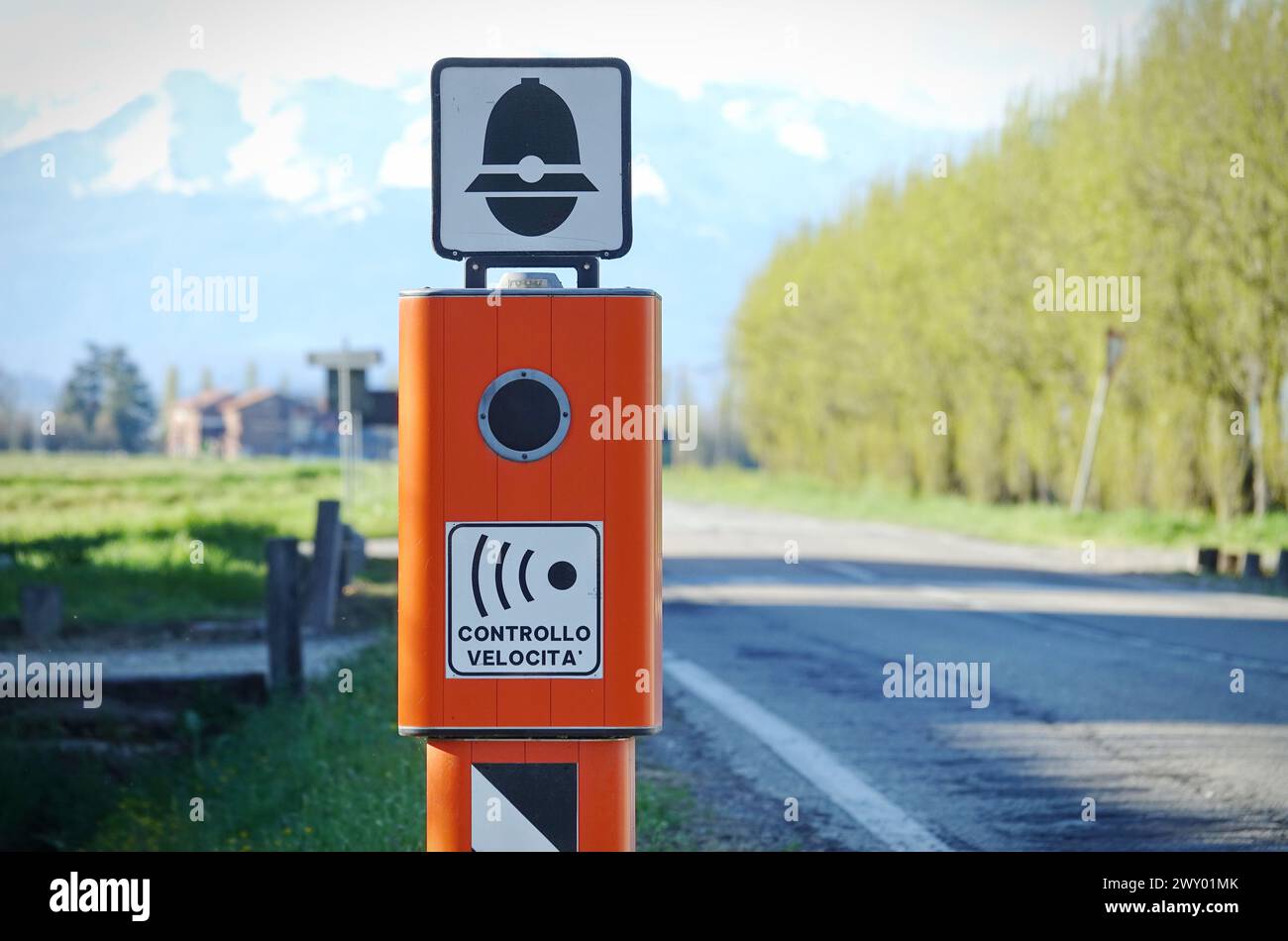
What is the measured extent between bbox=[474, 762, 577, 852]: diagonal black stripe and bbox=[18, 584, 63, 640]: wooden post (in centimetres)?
1075

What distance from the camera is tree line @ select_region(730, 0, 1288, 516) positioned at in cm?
2539

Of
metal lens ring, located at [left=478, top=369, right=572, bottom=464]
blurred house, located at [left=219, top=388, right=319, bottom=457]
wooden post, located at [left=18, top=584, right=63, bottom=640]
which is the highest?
blurred house, located at [left=219, top=388, right=319, bottom=457]

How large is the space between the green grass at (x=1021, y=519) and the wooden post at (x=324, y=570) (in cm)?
1368

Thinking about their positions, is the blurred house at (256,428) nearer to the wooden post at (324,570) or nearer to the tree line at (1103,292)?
the tree line at (1103,292)

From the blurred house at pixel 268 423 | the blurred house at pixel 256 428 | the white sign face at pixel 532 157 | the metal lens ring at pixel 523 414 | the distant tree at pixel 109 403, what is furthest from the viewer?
the blurred house at pixel 268 423

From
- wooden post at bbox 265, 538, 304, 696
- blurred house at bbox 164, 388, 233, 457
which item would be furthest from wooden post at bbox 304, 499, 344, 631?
blurred house at bbox 164, 388, 233, 457

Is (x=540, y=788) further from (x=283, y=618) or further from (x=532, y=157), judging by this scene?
(x=283, y=618)

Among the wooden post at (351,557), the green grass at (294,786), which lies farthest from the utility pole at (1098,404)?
the green grass at (294,786)

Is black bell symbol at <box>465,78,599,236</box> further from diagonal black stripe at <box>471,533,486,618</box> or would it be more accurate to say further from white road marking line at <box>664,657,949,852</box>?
white road marking line at <box>664,657,949,852</box>

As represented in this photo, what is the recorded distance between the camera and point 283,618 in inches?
372

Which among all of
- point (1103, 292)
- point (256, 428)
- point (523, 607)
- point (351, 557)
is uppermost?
point (1103, 292)

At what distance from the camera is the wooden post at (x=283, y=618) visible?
9.41 meters

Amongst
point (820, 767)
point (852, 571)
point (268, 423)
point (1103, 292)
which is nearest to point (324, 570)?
point (820, 767)
